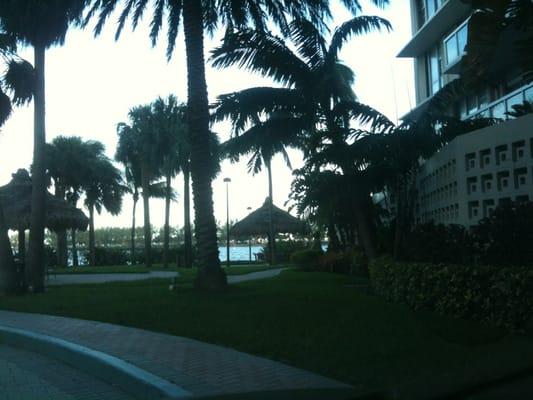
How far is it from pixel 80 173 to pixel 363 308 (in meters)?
36.5

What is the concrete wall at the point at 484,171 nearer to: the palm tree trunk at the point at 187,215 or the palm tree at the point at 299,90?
the palm tree at the point at 299,90

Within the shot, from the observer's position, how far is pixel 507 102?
16688 millimetres

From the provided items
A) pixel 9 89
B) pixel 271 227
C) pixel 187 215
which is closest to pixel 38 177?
pixel 9 89

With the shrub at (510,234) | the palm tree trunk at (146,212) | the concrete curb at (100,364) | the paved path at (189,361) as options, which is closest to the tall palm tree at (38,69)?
the paved path at (189,361)

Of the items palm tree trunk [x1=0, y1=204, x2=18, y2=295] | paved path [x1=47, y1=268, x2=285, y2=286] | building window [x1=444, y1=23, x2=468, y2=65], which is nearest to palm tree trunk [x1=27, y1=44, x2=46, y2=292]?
palm tree trunk [x1=0, y1=204, x2=18, y2=295]

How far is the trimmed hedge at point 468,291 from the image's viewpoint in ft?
26.9

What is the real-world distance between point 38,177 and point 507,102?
1355 centimetres

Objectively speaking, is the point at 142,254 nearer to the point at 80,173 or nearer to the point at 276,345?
the point at 80,173

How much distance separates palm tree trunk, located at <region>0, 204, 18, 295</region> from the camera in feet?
58.2

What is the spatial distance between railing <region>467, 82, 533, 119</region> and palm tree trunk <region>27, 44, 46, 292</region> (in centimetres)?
1280

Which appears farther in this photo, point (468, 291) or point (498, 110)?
point (498, 110)

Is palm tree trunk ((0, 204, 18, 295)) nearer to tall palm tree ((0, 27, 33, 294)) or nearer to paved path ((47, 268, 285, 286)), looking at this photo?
tall palm tree ((0, 27, 33, 294))

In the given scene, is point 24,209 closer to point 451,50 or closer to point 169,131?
point 169,131

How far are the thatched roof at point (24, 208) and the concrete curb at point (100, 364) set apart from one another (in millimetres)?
14671
